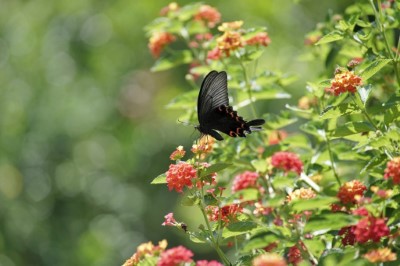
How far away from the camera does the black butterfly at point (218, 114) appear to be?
289 centimetres

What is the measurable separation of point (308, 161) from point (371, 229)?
100 cm

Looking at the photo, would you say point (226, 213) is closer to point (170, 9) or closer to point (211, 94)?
point (211, 94)

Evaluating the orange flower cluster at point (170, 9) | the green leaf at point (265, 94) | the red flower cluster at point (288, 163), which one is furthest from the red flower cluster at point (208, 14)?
the red flower cluster at point (288, 163)

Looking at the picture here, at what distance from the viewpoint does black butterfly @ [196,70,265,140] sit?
2.89m

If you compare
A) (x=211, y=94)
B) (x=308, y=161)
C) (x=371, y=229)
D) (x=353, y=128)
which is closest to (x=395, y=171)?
(x=371, y=229)

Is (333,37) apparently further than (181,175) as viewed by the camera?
Yes

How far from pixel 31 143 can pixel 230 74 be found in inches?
263

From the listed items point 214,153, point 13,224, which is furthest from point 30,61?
point 214,153

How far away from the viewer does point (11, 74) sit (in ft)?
33.6

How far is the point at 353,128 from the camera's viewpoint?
2400mm

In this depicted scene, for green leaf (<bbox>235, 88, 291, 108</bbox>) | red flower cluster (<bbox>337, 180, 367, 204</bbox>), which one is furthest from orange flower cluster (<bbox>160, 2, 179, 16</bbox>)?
red flower cluster (<bbox>337, 180, 367, 204</bbox>)

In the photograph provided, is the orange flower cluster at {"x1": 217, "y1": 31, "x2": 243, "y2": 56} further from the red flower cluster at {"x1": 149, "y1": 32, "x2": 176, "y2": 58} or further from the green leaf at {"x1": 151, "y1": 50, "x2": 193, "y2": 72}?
the red flower cluster at {"x1": 149, "y1": 32, "x2": 176, "y2": 58}

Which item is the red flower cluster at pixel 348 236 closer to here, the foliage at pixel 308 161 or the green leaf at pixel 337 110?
the foliage at pixel 308 161

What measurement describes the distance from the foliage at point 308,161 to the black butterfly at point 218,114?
0.09 metres
